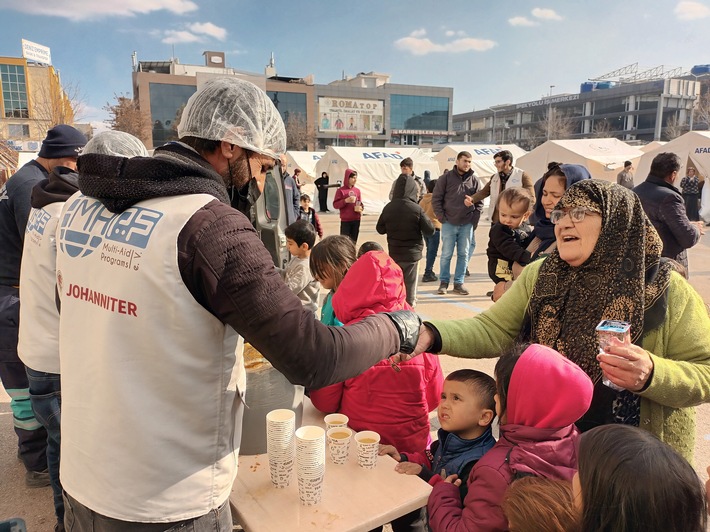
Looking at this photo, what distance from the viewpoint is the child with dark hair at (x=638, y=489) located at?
1.07m

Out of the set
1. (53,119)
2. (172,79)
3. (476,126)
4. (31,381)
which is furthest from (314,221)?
(476,126)

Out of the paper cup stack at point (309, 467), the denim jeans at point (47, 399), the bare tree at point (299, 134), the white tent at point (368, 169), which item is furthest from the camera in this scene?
the bare tree at point (299, 134)

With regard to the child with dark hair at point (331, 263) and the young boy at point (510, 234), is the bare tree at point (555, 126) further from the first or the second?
the child with dark hair at point (331, 263)

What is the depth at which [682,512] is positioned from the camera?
1083 mm

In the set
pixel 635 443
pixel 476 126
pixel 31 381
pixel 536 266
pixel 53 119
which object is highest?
pixel 476 126

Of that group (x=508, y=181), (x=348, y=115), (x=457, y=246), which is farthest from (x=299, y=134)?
(x=508, y=181)

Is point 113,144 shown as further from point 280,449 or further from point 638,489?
point 638,489

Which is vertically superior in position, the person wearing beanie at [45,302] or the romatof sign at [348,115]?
the romatof sign at [348,115]

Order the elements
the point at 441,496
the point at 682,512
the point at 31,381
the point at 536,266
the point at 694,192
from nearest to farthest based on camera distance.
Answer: the point at 682,512 → the point at 441,496 → the point at 536,266 → the point at 31,381 → the point at 694,192

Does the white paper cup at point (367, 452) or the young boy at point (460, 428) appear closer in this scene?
the white paper cup at point (367, 452)

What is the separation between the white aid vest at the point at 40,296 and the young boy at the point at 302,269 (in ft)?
5.28

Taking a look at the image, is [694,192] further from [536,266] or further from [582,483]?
[582,483]

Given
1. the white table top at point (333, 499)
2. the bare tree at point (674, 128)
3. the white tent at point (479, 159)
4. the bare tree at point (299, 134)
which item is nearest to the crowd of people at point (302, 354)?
the white table top at point (333, 499)

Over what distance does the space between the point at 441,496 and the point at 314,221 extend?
9027 millimetres
